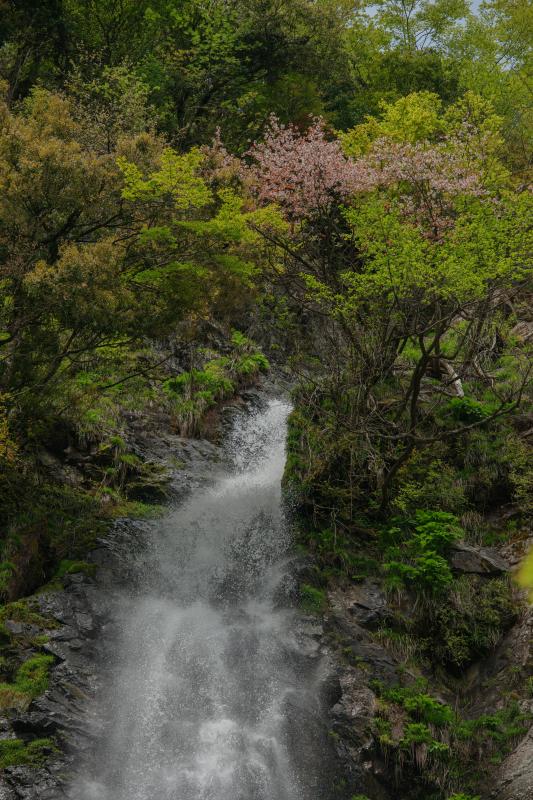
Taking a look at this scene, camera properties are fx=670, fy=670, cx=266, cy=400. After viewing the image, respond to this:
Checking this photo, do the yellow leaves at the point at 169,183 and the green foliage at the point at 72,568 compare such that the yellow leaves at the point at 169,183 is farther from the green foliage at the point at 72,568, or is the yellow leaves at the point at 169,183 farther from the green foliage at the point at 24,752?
the green foliage at the point at 24,752

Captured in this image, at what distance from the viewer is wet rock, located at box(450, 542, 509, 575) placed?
12.9 meters

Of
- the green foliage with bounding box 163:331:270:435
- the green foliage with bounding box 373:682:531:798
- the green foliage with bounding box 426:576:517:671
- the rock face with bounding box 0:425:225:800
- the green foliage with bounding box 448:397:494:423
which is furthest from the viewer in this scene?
the green foliage with bounding box 163:331:270:435

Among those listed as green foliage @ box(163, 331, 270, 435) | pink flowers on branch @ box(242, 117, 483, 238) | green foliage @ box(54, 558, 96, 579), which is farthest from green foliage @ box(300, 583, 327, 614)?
pink flowers on branch @ box(242, 117, 483, 238)

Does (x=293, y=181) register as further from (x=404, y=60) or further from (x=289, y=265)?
(x=404, y=60)

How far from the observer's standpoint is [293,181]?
17750 millimetres

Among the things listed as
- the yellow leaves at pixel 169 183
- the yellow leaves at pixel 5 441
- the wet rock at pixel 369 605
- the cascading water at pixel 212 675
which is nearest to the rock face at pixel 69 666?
the cascading water at pixel 212 675

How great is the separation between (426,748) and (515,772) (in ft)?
4.27

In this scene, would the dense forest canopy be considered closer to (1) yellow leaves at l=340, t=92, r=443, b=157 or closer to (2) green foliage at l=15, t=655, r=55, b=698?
(1) yellow leaves at l=340, t=92, r=443, b=157

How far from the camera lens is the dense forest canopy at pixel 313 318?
12414 millimetres

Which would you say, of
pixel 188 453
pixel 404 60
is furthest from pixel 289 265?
pixel 404 60

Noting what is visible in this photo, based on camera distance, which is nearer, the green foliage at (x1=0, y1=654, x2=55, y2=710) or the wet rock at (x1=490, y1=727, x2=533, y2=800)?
the wet rock at (x1=490, y1=727, x2=533, y2=800)

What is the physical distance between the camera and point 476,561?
42.7 ft

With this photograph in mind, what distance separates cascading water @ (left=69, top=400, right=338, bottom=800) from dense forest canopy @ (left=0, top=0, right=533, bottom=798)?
4.22 ft

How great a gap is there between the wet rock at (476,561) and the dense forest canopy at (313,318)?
13.0 inches
